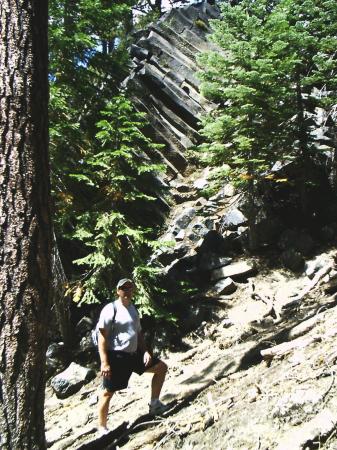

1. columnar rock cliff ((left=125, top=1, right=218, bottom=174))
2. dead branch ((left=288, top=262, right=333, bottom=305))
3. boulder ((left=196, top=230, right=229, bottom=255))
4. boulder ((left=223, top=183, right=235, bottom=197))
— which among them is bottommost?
dead branch ((left=288, top=262, right=333, bottom=305))

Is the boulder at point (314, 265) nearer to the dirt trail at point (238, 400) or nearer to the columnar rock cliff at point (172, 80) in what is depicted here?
the dirt trail at point (238, 400)

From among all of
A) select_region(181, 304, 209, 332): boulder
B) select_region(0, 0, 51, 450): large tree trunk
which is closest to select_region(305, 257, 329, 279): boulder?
select_region(181, 304, 209, 332): boulder

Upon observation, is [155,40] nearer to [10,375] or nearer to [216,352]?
[216,352]

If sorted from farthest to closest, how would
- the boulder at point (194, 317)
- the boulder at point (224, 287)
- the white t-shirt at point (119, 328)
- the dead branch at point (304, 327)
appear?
the boulder at point (224, 287) → the boulder at point (194, 317) → the dead branch at point (304, 327) → the white t-shirt at point (119, 328)

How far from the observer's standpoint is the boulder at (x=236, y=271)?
484 inches

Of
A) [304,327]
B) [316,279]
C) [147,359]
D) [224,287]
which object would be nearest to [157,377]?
[147,359]

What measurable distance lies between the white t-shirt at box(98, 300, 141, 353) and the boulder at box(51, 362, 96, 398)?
5198 millimetres

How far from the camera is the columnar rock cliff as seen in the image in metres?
17.1

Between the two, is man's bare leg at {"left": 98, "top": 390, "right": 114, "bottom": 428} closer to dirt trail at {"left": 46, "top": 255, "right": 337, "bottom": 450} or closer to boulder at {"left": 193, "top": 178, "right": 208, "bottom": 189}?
dirt trail at {"left": 46, "top": 255, "right": 337, "bottom": 450}

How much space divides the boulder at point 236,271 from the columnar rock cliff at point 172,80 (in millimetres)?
5665

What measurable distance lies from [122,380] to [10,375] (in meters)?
2.83

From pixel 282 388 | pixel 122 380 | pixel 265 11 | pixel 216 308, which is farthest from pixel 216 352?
pixel 265 11

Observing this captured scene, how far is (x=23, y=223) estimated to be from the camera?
3.21m

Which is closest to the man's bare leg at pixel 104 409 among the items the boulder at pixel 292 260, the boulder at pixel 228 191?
the boulder at pixel 292 260
